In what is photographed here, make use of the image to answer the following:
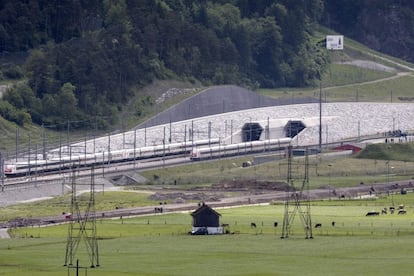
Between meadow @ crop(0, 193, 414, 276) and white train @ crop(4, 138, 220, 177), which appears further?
white train @ crop(4, 138, 220, 177)

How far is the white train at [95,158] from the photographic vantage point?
373 ft

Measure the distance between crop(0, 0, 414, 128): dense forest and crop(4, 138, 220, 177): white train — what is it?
20.7 ft

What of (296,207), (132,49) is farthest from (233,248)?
(132,49)

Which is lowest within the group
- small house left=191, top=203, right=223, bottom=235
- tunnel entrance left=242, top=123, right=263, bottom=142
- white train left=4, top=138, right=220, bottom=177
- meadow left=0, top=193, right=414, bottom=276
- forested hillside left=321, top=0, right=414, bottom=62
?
meadow left=0, top=193, right=414, bottom=276

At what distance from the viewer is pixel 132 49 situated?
14800cm

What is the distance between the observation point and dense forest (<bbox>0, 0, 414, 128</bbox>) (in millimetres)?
136875

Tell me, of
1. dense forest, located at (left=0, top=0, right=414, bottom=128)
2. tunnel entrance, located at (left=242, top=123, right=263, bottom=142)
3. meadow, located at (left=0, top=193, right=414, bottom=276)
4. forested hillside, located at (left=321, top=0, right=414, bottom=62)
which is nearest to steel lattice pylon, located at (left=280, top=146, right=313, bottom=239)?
meadow, located at (left=0, top=193, right=414, bottom=276)

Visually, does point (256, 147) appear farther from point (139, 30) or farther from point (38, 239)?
point (38, 239)

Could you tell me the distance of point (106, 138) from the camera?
12888 cm

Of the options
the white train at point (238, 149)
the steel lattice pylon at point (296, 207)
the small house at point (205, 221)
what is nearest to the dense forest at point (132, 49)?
the white train at point (238, 149)

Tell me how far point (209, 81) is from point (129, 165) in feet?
107

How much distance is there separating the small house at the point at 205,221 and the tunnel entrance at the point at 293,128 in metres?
51.9

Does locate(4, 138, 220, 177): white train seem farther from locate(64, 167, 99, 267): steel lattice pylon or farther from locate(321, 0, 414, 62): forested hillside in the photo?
locate(321, 0, 414, 62): forested hillside

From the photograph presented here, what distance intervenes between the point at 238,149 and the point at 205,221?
1691 inches
